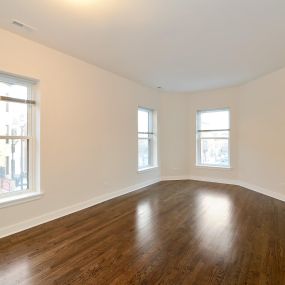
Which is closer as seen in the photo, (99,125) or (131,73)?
(99,125)

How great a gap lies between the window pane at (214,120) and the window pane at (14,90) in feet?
15.7

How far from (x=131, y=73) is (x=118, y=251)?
11.2 feet

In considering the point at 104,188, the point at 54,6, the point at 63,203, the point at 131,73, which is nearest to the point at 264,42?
the point at 131,73

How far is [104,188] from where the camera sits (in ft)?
14.0

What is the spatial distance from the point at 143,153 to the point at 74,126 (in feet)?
8.05

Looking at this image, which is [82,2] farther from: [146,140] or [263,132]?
[263,132]

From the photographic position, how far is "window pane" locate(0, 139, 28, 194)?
2.89m

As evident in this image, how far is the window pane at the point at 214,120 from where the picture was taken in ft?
19.5

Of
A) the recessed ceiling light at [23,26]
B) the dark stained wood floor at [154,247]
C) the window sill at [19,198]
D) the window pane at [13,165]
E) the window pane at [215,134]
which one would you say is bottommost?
the dark stained wood floor at [154,247]

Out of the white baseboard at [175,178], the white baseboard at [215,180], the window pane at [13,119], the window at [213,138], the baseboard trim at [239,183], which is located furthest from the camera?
the white baseboard at [175,178]

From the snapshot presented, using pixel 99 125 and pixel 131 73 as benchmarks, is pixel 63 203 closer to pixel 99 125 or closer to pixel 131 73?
pixel 99 125

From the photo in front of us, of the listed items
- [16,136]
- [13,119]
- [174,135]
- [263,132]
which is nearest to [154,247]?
[16,136]

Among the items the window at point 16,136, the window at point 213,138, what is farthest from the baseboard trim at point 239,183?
the window at point 16,136

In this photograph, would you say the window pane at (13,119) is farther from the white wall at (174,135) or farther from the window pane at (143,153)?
the white wall at (174,135)
